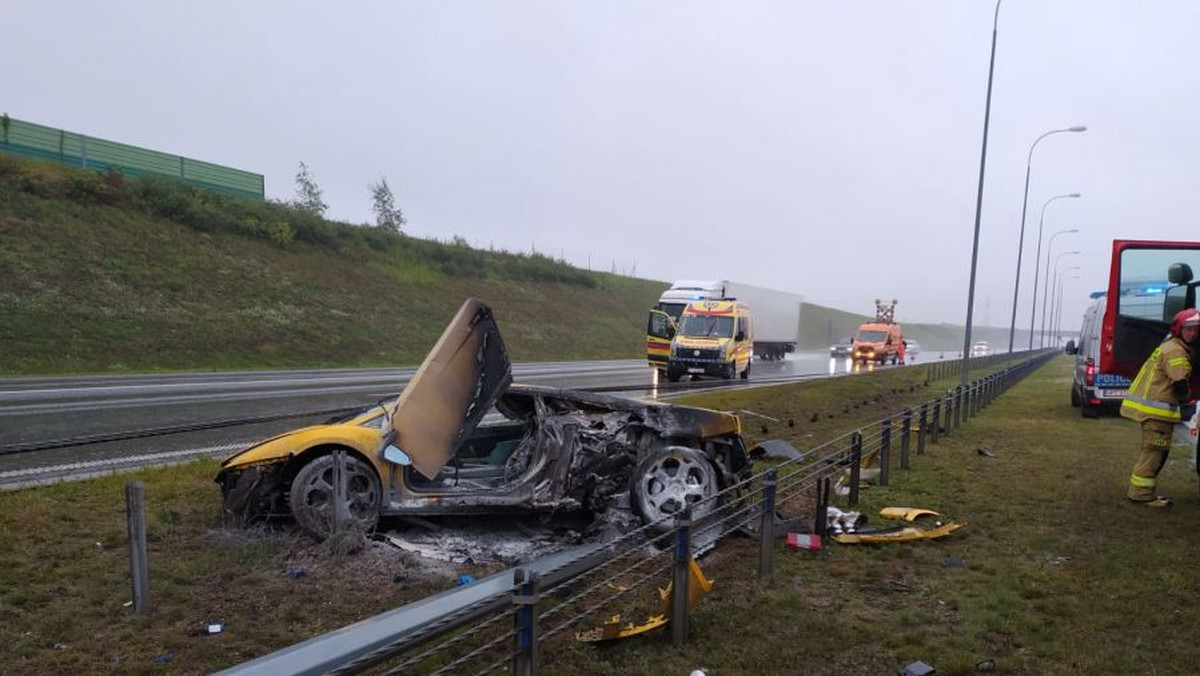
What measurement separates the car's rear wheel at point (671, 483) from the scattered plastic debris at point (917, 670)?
228 centimetres

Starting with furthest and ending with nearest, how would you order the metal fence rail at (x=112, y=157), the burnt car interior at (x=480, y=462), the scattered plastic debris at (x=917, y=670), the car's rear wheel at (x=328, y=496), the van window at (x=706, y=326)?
the metal fence rail at (x=112, y=157) → the van window at (x=706, y=326) → the burnt car interior at (x=480, y=462) → the car's rear wheel at (x=328, y=496) → the scattered plastic debris at (x=917, y=670)

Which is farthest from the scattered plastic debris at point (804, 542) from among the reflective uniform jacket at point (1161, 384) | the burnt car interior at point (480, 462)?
the reflective uniform jacket at point (1161, 384)

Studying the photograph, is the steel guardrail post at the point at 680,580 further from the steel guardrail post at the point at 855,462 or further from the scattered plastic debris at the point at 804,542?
the steel guardrail post at the point at 855,462

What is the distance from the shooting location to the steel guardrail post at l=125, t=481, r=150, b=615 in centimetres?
416

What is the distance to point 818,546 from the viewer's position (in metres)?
5.86

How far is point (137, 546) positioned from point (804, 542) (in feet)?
15.0

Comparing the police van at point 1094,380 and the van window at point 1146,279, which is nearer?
the van window at point 1146,279

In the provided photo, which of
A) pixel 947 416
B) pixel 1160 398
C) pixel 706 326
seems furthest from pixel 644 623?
pixel 706 326

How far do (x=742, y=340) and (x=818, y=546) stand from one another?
17.8 meters

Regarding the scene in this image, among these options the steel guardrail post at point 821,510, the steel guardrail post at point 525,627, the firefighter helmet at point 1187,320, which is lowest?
the steel guardrail post at point 821,510

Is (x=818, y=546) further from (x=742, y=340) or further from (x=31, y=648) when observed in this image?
(x=742, y=340)

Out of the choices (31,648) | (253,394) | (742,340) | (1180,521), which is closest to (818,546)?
(1180,521)

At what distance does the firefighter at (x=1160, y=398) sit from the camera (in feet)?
22.6

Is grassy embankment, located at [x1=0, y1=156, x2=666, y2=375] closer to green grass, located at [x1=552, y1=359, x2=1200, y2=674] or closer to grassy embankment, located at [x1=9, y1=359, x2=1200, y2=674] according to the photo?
grassy embankment, located at [x1=9, y1=359, x2=1200, y2=674]
